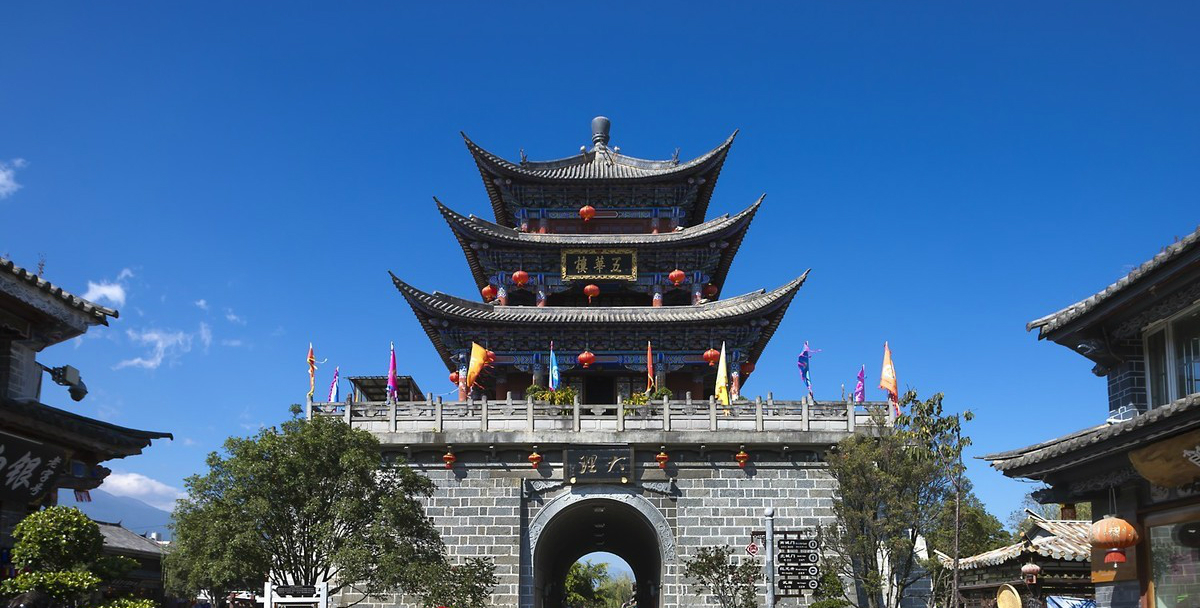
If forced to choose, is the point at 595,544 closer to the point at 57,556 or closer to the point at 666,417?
the point at 666,417

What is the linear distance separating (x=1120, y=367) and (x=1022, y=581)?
7174 millimetres

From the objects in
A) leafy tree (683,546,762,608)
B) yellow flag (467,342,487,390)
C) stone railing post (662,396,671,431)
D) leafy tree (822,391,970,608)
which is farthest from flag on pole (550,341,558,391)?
leafy tree (822,391,970,608)

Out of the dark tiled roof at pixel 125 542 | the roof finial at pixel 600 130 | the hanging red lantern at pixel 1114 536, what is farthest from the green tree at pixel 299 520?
the roof finial at pixel 600 130

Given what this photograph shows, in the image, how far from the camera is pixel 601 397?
34562 millimetres

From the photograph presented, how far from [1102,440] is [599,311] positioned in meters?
21.2

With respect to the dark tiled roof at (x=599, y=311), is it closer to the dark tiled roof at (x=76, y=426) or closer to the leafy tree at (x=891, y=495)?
the leafy tree at (x=891, y=495)

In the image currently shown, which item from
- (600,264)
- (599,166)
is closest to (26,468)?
(600,264)

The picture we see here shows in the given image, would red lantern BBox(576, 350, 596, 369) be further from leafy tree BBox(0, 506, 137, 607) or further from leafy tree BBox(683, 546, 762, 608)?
leafy tree BBox(0, 506, 137, 607)

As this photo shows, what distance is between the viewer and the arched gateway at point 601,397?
2805cm

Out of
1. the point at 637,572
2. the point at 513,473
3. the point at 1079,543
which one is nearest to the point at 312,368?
the point at 513,473

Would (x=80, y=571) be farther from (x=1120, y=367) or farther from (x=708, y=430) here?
(x=708, y=430)

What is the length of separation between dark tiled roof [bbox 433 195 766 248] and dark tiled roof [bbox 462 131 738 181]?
2048 mm

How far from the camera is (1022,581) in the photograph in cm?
2100

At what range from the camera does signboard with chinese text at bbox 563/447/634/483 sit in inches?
1106
